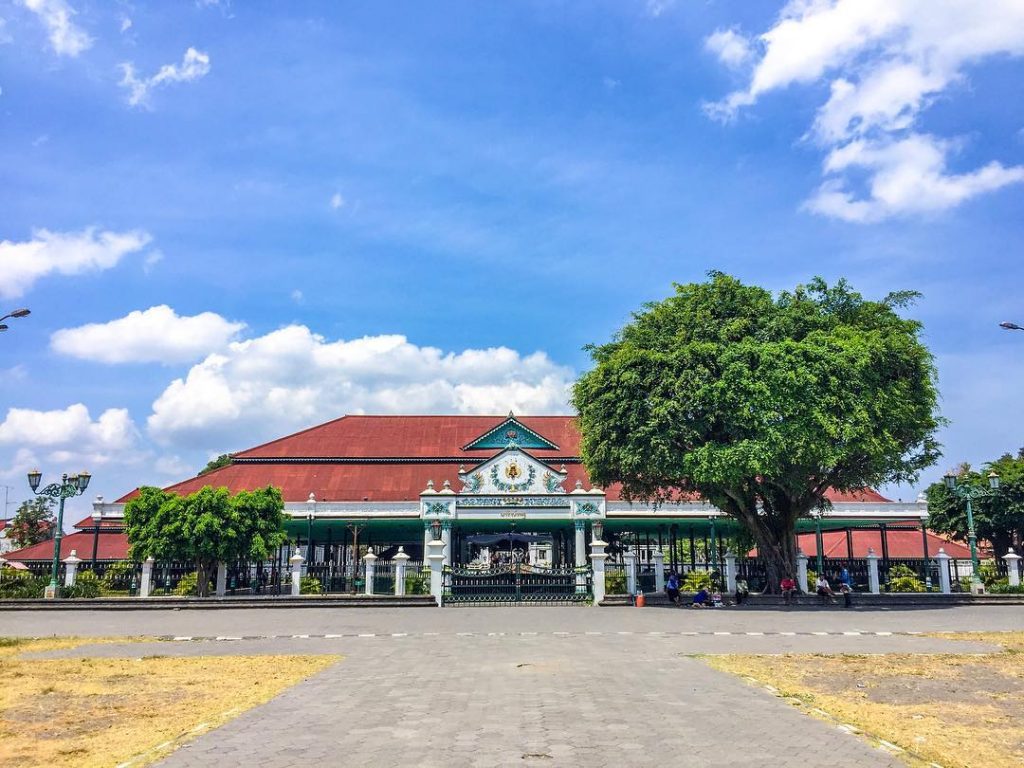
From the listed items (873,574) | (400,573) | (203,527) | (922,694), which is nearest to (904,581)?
(873,574)

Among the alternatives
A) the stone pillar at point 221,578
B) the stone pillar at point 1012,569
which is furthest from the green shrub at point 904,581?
the stone pillar at point 221,578

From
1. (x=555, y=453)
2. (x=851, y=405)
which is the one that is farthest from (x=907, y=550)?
(x=851, y=405)

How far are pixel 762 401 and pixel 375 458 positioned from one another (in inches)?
814

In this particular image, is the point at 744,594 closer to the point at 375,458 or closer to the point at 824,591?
the point at 824,591

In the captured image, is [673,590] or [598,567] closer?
[673,590]

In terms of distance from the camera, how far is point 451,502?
30.8m

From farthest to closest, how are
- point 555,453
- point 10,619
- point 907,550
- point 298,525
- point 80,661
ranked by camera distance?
point 907,550 < point 555,453 < point 298,525 < point 10,619 < point 80,661

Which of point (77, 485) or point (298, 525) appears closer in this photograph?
point (77, 485)

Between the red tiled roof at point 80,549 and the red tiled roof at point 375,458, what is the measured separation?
1578 mm

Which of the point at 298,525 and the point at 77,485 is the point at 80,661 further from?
the point at 298,525

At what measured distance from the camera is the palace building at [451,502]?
3088cm

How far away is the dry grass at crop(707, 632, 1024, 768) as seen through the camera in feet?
21.2

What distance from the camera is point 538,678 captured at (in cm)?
964

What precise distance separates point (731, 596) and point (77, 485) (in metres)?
21.5
